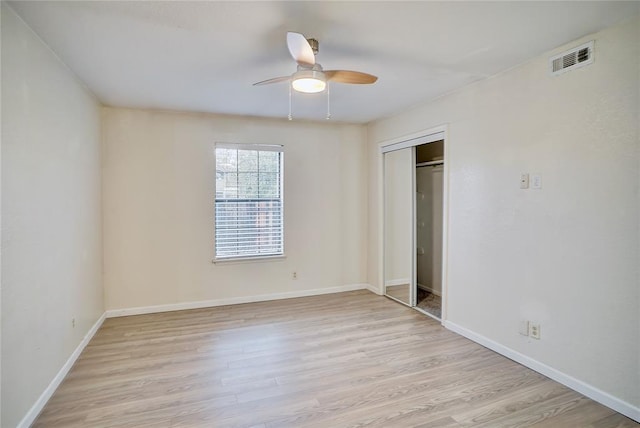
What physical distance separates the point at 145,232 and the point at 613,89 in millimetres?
4553

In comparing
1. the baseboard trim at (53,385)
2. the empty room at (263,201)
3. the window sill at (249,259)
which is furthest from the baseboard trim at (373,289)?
the baseboard trim at (53,385)

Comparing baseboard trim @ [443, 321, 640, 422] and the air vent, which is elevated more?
the air vent

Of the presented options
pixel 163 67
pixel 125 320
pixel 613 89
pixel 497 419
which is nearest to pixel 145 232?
pixel 125 320

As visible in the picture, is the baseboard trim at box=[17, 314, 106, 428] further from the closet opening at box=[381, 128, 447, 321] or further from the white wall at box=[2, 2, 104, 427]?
the closet opening at box=[381, 128, 447, 321]

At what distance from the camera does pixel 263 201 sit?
15.1 ft

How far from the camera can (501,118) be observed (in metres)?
2.97

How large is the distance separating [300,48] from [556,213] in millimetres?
2183

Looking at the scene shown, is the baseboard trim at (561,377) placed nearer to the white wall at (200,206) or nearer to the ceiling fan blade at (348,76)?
the white wall at (200,206)

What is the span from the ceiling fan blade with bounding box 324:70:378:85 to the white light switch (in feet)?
4.85

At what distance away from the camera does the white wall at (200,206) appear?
4016 mm

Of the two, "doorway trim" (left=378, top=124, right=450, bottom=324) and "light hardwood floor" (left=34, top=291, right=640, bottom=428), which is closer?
"light hardwood floor" (left=34, top=291, right=640, bottom=428)

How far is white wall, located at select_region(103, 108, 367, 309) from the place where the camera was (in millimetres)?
4016

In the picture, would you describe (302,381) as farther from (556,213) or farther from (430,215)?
(430,215)

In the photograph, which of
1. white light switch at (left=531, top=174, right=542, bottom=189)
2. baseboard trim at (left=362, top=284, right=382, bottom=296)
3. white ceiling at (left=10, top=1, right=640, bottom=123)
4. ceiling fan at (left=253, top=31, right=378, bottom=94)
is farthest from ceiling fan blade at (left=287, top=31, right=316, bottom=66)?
baseboard trim at (left=362, top=284, right=382, bottom=296)
